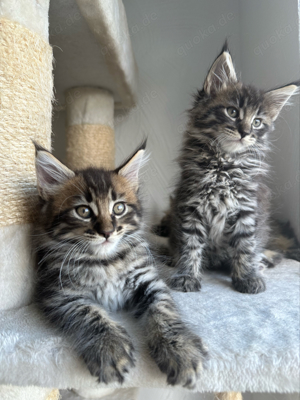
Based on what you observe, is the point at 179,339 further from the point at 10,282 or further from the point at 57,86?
the point at 57,86

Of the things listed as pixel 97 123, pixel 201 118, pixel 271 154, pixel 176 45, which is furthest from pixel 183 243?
pixel 176 45

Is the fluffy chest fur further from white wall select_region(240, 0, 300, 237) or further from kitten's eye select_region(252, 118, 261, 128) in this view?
white wall select_region(240, 0, 300, 237)

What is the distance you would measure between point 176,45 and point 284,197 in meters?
1.47

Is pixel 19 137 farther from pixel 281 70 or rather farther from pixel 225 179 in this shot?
pixel 281 70

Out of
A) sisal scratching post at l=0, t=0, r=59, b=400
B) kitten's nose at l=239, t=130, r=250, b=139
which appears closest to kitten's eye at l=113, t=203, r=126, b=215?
sisal scratching post at l=0, t=0, r=59, b=400

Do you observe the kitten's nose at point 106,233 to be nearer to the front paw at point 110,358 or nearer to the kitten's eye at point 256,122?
the front paw at point 110,358

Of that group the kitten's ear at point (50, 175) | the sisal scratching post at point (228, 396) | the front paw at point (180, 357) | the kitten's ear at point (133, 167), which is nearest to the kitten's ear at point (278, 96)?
the kitten's ear at point (133, 167)

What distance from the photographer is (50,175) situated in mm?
1076

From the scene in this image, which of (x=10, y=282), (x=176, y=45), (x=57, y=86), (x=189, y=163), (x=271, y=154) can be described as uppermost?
(x=176, y=45)

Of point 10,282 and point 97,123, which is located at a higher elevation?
point 97,123

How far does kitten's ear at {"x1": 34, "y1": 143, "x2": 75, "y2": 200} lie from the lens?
1.03 m

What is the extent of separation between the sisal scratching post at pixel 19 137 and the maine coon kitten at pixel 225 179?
24.2 inches

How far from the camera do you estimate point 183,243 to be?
1.33 m

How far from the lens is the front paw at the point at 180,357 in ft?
2.36
